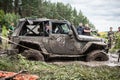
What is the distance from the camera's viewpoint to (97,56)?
53.3 feet

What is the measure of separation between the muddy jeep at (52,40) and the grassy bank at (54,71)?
2317 mm

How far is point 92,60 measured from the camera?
52.9ft

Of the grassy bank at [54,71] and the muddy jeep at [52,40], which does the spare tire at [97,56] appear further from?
the grassy bank at [54,71]

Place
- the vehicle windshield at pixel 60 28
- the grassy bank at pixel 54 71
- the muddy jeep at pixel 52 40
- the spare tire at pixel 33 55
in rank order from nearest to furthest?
the grassy bank at pixel 54 71 → the spare tire at pixel 33 55 → the muddy jeep at pixel 52 40 → the vehicle windshield at pixel 60 28

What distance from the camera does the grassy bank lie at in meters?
10.3

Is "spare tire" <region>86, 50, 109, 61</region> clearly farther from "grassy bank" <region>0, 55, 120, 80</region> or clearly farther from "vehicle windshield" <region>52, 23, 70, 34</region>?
"grassy bank" <region>0, 55, 120, 80</region>

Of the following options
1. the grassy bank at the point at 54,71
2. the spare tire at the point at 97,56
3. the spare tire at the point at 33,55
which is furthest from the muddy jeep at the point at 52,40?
the grassy bank at the point at 54,71

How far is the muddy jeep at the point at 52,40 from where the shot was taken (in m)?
15.5

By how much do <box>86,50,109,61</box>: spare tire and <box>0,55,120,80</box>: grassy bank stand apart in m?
3.40

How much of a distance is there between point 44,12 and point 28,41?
55917 mm

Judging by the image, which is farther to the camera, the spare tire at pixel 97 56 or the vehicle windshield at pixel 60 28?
the spare tire at pixel 97 56

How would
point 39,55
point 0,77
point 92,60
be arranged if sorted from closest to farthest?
point 0,77 → point 39,55 → point 92,60

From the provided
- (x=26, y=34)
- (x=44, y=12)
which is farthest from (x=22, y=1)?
(x=26, y=34)

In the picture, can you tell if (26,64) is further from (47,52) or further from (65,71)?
(47,52)
